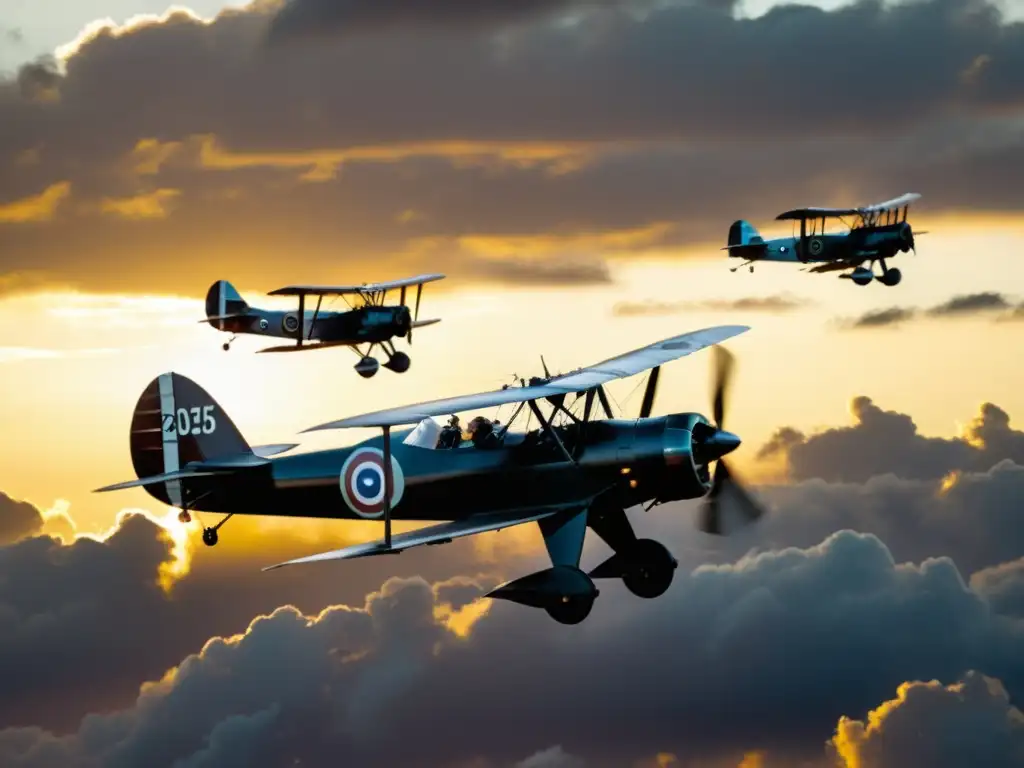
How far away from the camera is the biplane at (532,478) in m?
23.0

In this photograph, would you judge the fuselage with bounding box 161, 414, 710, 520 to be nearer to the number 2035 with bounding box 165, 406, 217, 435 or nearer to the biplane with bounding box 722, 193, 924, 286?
the number 2035 with bounding box 165, 406, 217, 435

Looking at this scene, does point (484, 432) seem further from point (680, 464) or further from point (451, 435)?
point (680, 464)

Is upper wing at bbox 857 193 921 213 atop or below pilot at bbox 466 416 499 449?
atop

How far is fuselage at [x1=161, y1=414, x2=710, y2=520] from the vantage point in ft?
78.5

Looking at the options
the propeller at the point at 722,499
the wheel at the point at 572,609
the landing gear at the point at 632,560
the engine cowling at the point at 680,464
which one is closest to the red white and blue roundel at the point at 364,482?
the landing gear at the point at 632,560

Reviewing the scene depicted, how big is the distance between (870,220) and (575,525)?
24638 mm

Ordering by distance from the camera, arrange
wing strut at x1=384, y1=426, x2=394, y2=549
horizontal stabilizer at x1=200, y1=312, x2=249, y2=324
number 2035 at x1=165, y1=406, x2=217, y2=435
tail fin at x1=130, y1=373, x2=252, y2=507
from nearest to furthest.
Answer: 1. wing strut at x1=384, y1=426, x2=394, y2=549
2. tail fin at x1=130, y1=373, x2=252, y2=507
3. number 2035 at x1=165, y1=406, x2=217, y2=435
4. horizontal stabilizer at x1=200, y1=312, x2=249, y2=324

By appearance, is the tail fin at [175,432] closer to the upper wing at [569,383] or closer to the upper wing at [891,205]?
the upper wing at [569,383]

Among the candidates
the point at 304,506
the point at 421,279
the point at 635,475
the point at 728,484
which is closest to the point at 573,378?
the point at 635,475

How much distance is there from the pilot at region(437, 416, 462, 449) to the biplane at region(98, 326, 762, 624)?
0.02 m

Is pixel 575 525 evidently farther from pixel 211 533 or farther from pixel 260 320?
pixel 260 320

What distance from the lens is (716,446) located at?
78.6ft

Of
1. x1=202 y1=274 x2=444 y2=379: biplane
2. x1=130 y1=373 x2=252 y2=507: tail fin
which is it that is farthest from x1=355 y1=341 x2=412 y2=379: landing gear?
x1=130 y1=373 x2=252 y2=507: tail fin

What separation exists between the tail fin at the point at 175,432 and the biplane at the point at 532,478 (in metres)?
0.13
